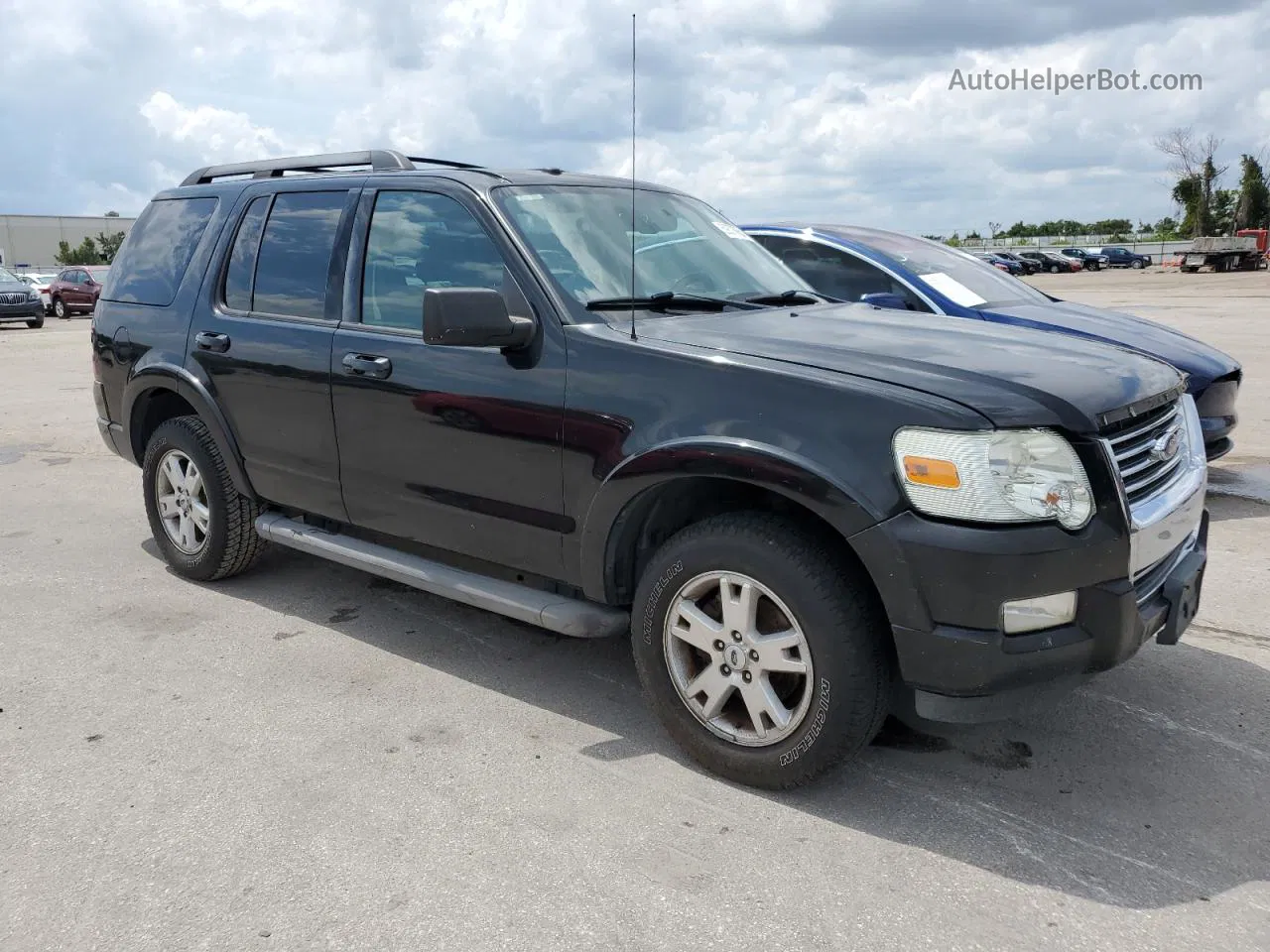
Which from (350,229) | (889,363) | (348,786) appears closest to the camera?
(889,363)

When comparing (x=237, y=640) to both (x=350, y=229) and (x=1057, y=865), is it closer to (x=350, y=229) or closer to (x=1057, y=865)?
(x=350, y=229)

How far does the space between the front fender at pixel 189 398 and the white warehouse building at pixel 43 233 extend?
95545 mm

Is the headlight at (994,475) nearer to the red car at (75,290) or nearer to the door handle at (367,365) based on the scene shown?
the door handle at (367,365)

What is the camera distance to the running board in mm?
3713

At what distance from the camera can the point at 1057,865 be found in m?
2.96

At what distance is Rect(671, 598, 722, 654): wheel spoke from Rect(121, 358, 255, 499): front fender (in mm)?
2417

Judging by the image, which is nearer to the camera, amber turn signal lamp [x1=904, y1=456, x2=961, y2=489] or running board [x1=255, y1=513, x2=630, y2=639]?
amber turn signal lamp [x1=904, y1=456, x2=961, y2=489]

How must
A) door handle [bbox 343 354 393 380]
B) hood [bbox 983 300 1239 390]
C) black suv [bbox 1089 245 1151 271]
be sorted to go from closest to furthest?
door handle [bbox 343 354 393 380] → hood [bbox 983 300 1239 390] → black suv [bbox 1089 245 1151 271]

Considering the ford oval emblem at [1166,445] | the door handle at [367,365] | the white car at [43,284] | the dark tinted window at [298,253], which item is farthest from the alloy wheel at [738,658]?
the white car at [43,284]

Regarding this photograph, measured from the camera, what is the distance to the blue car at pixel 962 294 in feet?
20.8

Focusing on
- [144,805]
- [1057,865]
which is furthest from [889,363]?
[144,805]

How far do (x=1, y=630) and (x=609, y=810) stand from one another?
10.0 ft

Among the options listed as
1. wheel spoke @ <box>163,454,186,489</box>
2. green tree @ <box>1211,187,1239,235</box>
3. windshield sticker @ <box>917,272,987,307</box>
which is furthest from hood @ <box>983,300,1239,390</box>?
green tree @ <box>1211,187,1239,235</box>

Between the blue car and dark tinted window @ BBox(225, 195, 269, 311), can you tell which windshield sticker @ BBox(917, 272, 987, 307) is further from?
dark tinted window @ BBox(225, 195, 269, 311)
